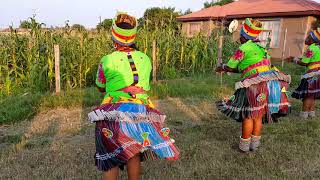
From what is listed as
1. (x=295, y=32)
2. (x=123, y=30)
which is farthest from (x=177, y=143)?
(x=295, y=32)

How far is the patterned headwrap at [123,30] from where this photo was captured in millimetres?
3150

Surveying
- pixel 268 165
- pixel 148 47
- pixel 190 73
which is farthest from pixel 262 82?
pixel 190 73

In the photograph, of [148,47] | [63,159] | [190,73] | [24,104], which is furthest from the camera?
[190,73]

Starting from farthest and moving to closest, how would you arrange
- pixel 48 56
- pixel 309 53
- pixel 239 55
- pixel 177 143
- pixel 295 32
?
pixel 295 32, pixel 48 56, pixel 309 53, pixel 177 143, pixel 239 55

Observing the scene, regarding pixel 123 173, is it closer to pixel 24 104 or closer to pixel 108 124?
pixel 108 124

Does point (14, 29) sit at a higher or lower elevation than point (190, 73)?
higher

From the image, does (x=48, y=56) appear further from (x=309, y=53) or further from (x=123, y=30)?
(x=123, y=30)

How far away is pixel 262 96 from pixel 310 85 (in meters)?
2.41

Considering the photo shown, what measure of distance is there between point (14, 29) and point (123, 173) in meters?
6.16

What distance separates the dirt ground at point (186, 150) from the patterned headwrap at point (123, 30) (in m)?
1.75

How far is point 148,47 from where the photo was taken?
430 inches

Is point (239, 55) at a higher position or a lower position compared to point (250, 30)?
lower

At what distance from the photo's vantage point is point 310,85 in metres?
6.82

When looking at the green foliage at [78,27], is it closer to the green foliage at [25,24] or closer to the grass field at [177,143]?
the green foliage at [25,24]
